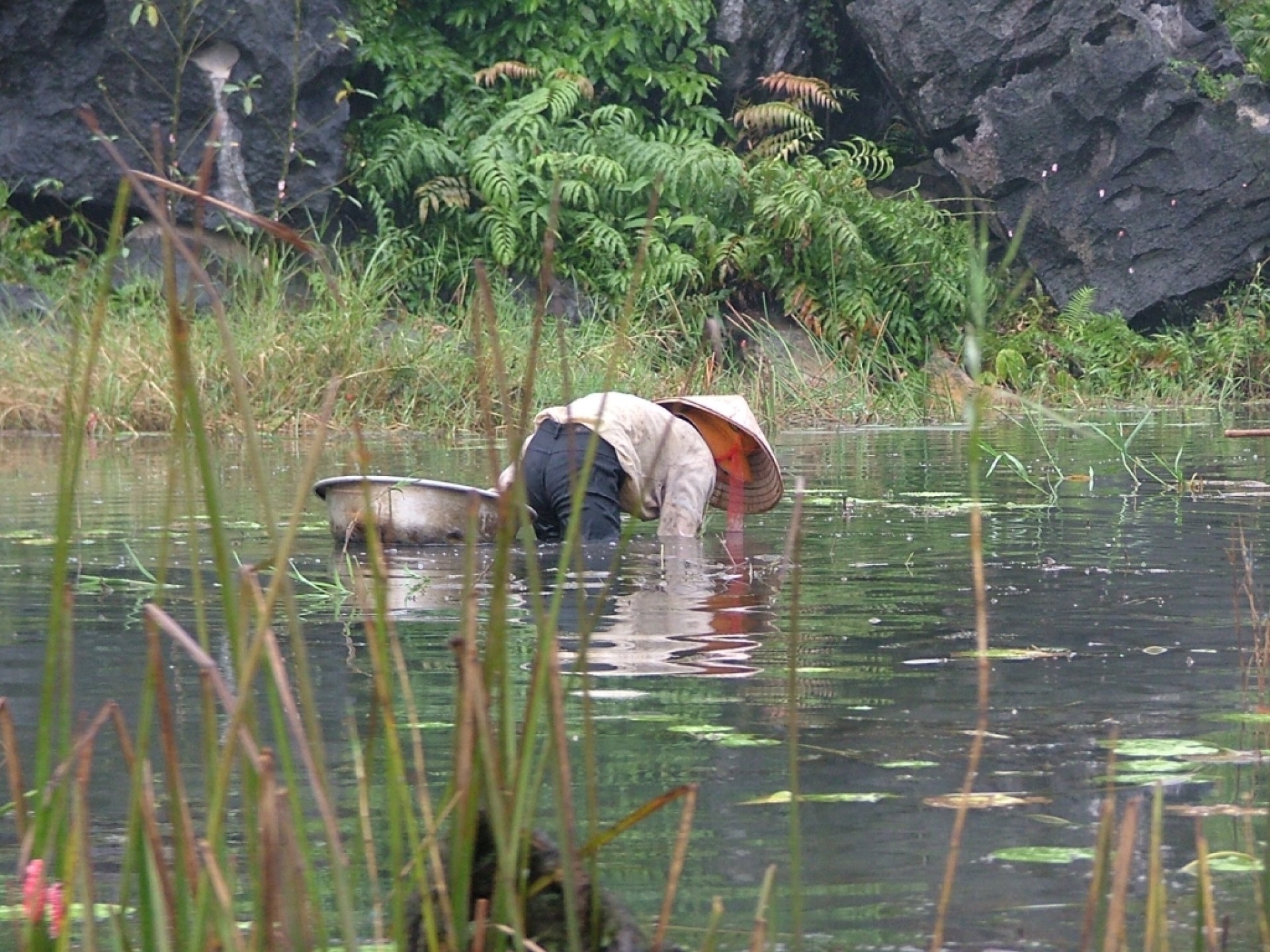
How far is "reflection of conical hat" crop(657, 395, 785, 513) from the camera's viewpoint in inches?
289

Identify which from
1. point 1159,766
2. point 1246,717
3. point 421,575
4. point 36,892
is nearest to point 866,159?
point 421,575

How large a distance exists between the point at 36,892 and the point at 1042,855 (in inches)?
64.4

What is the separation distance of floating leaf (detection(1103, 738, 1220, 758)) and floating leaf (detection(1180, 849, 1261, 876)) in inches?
26.5

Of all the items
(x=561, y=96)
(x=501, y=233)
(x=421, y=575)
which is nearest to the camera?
(x=421, y=575)

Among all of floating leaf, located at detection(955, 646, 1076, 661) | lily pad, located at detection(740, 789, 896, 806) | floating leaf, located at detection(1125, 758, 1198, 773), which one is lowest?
lily pad, located at detection(740, 789, 896, 806)

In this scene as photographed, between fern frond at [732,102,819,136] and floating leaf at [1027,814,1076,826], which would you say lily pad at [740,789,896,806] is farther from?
Answer: fern frond at [732,102,819,136]

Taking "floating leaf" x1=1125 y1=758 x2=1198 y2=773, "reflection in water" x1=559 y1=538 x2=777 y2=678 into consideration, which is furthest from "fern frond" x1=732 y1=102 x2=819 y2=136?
"floating leaf" x1=1125 y1=758 x2=1198 y2=773

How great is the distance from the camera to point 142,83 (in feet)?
54.1

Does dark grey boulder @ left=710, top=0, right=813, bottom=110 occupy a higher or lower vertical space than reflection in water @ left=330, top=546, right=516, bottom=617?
higher

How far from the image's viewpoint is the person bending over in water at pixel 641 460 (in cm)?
716

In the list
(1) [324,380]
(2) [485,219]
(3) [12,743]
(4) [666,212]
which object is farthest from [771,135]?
(3) [12,743]

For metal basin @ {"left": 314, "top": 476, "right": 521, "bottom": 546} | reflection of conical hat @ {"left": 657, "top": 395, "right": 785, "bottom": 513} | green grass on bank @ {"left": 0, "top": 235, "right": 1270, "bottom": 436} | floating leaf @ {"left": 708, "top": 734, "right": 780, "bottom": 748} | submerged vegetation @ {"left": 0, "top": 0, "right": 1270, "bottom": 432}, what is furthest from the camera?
submerged vegetation @ {"left": 0, "top": 0, "right": 1270, "bottom": 432}

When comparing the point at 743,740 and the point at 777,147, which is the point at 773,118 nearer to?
the point at 777,147

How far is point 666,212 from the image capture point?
58.8ft
